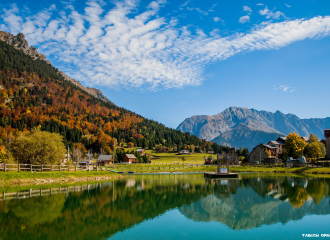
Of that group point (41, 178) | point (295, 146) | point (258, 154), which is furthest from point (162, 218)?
point (258, 154)

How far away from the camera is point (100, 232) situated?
1374 cm

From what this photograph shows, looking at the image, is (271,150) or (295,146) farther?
(271,150)

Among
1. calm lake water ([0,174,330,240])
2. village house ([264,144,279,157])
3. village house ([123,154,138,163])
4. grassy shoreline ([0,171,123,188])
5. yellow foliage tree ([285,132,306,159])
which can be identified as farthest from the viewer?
village house ([123,154,138,163])

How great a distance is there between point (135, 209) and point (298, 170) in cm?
5884

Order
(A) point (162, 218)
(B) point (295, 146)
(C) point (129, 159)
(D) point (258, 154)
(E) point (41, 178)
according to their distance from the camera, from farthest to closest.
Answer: (C) point (129, 159)
(D) point (258, 154)
(B) point (295, 146)
(E) point (41, 178)
(A) point (162, 218)

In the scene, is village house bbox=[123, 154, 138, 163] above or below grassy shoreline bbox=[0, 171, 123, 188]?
below

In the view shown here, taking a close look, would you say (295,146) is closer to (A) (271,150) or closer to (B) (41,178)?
(A) (271,150)

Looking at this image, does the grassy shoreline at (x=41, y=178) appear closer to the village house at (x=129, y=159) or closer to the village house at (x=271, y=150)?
the village house at (x=129, y=159)

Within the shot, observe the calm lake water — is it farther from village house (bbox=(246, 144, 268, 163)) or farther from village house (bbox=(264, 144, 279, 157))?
village house (bbox=(264, 144, 279, 157))

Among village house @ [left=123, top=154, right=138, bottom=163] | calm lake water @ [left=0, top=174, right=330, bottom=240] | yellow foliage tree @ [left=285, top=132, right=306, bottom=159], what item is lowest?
village house @ [left=123, top=154, right=138, bottom=163]

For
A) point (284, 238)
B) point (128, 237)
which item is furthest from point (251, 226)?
point (128, 237)

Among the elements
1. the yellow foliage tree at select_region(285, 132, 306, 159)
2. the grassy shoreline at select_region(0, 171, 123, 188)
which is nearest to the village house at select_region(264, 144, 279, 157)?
the yellow foliage tree at select_region(285, 132, 306, 159)

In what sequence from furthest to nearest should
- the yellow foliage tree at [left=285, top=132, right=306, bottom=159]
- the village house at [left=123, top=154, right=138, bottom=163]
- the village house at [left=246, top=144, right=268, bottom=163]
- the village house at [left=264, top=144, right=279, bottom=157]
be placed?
1. the village house at [left=123, top=154, right=138, bottom=163]
2. the village house at [left=264, top=144, right=279, bottom=157]
3. the village house at [left=246, top=144, right=268, bottom=163]
4. the yellow foliage tree at [left=285, top=132, right=306, bottom=159]

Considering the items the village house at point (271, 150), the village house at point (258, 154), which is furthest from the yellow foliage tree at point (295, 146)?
the village house at point (271, 150)
